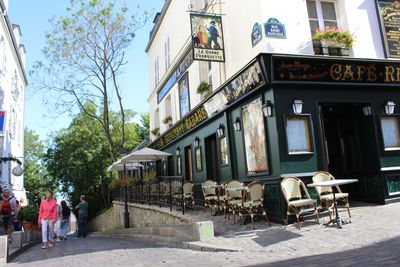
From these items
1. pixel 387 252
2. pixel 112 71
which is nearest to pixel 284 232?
pixel 387 252

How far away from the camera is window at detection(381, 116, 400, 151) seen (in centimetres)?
951

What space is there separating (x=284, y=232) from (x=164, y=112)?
1407 cm

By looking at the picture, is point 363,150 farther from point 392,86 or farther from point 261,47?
point 261,47

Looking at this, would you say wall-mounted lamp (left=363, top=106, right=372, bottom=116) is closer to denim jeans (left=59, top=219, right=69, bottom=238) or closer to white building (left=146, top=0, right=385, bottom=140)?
white building (left=146, top=0, right=385, bottom=140)

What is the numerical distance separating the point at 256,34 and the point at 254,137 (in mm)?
2766

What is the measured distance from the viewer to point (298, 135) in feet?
28.4

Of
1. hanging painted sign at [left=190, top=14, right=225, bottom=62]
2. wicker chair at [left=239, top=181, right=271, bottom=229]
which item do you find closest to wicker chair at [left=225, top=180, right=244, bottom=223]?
wicker chair at [left=239, top=181, right=271, bottom=229]

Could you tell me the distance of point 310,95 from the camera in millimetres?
8938

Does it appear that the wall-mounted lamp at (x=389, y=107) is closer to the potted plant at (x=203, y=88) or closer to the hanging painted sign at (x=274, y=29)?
the hanging painted sign at (x=274, y=29)

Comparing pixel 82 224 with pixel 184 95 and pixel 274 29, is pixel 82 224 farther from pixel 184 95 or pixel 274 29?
pixel 274 29

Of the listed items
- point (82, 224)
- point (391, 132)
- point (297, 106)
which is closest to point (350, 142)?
point (391, 132)

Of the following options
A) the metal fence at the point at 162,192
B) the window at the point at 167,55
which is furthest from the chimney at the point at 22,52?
the metal fence at the point at 162,192

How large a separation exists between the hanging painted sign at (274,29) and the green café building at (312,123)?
0.85 meters

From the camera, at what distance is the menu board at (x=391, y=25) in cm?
1009
